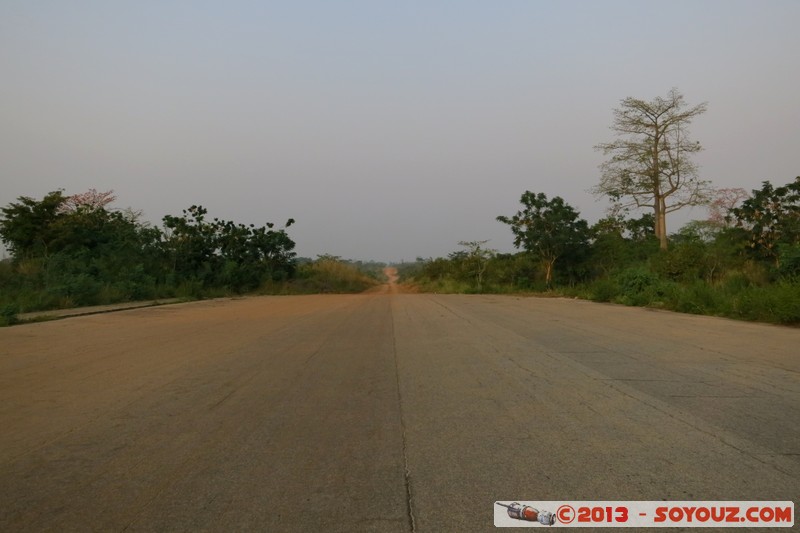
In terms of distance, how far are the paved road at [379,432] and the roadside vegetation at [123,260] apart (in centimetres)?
1228

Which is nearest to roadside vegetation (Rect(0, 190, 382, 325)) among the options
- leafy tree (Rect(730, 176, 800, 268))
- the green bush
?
the green bush

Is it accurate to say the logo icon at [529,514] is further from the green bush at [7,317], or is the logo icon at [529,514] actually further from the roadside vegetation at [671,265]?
the green bush at [7,317]

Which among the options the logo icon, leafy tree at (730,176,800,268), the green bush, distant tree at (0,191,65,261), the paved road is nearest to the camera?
the logo icon

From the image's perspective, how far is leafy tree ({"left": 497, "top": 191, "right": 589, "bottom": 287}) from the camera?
38.1 metres

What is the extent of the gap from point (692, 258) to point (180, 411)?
27.0 m

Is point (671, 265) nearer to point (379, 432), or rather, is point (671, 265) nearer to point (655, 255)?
point (655, 255)

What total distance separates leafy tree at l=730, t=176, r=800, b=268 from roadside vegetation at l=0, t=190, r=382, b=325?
28767 mm

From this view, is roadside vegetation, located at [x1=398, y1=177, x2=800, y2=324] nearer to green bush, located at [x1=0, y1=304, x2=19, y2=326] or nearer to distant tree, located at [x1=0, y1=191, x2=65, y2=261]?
green bush, located at [x1=0, y1=304, x2=19, y2=326]

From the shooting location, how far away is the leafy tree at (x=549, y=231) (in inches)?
1499

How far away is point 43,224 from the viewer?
33.4 m

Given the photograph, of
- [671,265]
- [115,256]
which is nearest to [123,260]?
[115,256]

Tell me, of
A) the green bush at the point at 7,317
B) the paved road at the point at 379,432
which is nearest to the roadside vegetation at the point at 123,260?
the green bush at the point at 7,317

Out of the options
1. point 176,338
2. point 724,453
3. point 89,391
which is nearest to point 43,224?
point 176,338

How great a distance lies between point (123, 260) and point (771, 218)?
113 feet
